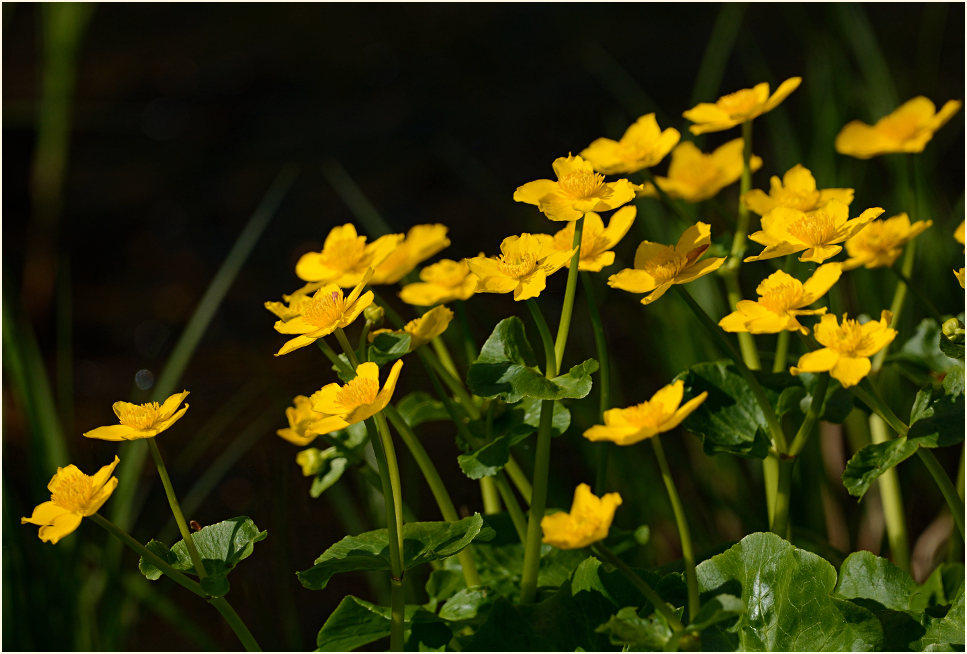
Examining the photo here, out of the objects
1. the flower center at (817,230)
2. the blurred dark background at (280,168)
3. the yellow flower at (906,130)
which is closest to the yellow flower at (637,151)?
the flower center at (817,230)

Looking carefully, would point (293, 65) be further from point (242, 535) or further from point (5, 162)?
point (242, 535)

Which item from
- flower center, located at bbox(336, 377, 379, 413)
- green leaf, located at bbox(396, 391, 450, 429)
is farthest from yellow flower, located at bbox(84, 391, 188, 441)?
green leaf, located at bbox(396, 391, 450, 429)

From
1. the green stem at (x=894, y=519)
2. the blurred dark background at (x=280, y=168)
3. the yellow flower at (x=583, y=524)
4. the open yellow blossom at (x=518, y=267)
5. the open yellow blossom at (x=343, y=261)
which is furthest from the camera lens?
the blurred dark background at (x=280, y=168)

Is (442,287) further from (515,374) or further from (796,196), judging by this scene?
(796,196)

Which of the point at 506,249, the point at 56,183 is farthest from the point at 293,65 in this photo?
the point at 506,249

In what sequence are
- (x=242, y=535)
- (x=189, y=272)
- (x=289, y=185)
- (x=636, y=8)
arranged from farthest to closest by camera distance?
(x=636, y=8) < (x=289, y=185) < (x=189, y=272) < (x=242, y=535)

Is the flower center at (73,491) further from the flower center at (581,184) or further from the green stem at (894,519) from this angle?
the green stem at (894,519)
